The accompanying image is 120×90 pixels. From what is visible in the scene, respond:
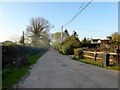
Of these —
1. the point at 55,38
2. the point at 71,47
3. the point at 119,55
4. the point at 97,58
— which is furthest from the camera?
the point at 55,38

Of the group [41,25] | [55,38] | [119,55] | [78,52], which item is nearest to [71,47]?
[78,52]

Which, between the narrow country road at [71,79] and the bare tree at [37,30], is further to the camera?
the bare tree at [37,30]

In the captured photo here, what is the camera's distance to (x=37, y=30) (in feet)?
286

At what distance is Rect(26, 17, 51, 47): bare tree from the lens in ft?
282

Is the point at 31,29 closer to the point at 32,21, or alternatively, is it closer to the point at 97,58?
the point at 32,21

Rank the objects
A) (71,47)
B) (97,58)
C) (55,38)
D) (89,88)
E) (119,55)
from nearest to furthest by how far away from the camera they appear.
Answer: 1. (89,88)
2. (119,55)
3. (97,58)
4. (71,47)
5. (55,38)

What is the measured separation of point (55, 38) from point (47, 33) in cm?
4867

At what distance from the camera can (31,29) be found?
286 ft

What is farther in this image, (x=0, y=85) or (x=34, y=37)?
(x=34, y=37)

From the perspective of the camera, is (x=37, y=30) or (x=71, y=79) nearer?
(x=71, y=79)

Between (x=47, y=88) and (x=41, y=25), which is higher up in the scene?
(x=41, y=25)

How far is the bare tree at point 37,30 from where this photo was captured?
85938 mm

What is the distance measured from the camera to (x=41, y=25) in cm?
8950

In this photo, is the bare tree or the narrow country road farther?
the bare tree
